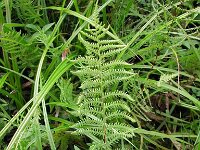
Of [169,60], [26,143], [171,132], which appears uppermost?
[169,60]

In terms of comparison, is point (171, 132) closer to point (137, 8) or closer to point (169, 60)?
point (169, 60)

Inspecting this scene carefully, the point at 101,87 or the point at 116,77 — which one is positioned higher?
the point at 101,87

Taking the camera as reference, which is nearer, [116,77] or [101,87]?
[101,87]

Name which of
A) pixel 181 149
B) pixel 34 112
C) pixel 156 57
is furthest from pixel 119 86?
pixel 34 112

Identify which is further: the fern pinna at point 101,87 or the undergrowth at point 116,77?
the undergrowth at point 116,77

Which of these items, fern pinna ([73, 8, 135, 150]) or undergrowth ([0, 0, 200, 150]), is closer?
fern pinna ([73, 8, 135, 150])

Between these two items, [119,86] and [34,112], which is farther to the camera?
[119,86]

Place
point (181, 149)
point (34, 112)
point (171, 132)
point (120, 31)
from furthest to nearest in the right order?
1. point (120, 31)
2. point (171, 132)
3. point (181, 149)
4. point (34, 112)

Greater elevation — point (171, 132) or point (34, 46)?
point (34, 46)

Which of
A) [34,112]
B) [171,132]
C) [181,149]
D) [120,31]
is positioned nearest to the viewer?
[34,112]

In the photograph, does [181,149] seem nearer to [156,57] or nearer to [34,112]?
[156,57]
